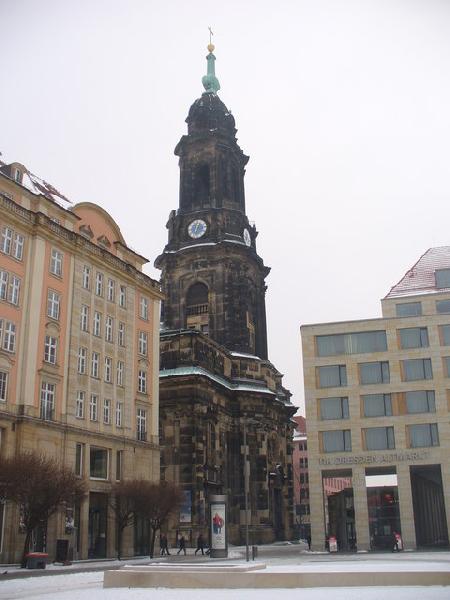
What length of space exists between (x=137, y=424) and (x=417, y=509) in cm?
2723

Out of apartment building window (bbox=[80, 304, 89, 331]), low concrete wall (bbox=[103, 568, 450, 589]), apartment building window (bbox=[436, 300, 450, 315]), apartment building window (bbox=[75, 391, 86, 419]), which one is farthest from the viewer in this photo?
apartment building window (bbox=[436, 300, 450, 315])

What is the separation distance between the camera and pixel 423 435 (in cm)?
5728

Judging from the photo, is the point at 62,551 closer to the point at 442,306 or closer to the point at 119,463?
the point at 119,463

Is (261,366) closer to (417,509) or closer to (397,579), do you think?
(417,509)

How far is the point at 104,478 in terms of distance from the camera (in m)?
48.4

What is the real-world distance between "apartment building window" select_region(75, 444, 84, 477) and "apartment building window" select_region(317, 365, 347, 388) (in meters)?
22.2

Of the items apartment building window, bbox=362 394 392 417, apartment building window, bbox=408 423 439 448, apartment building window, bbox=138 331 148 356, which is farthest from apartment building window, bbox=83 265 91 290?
apartment building window, bbox=408 423 439 448

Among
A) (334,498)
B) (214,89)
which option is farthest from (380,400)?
(214,89)

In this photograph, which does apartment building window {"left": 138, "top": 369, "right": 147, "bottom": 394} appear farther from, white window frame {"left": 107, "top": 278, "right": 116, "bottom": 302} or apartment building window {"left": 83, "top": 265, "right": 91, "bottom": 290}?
apartment building window {"left": 83, "top": 265, "right": 91, "bottom": 290}

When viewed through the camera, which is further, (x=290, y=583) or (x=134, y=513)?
(x=134, y=513)

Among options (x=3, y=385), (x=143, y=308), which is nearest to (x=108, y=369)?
(x=143, y=308)

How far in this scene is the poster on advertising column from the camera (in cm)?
4362

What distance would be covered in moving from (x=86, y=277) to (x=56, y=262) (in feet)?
10.6

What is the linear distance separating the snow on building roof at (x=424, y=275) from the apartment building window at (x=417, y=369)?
7592 millimetres
